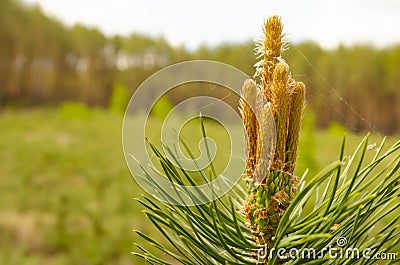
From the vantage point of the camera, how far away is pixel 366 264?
435 millimetres

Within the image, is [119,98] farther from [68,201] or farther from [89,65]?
[68,201]

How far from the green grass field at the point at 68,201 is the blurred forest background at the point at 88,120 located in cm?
2

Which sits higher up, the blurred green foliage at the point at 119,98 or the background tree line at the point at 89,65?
the background tree line at the point at 89,65

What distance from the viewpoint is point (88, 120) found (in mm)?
18312

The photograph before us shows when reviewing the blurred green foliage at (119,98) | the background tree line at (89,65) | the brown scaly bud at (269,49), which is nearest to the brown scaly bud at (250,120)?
the brown scaly bud at (269,49)

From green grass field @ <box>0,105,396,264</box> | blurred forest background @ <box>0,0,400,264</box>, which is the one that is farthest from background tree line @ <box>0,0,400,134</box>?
green grass field @ <box>0,105,396,264</box>

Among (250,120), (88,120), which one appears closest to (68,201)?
(250,120)

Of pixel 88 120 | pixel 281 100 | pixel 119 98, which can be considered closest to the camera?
pixel 281 100

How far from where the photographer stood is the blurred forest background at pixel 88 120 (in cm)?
98

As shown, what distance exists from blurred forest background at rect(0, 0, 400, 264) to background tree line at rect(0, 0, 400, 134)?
0.22ft

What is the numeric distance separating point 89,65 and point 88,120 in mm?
11198

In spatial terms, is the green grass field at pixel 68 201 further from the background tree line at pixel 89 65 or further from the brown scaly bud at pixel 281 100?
the background tree line at pixel 89 65

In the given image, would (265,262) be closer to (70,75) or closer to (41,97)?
(41,97)

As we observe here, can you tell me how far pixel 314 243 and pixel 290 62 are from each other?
187 mm
